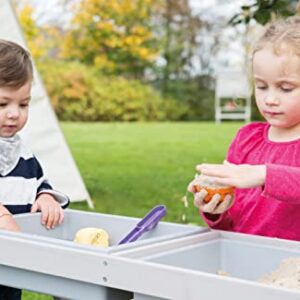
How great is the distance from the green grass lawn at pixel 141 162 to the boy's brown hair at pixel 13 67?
1418 millimetres

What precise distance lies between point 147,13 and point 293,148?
702 inches

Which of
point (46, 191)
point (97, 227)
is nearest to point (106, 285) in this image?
point (97, 227)

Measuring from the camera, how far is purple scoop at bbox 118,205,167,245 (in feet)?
5.53

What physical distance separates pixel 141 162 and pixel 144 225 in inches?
262

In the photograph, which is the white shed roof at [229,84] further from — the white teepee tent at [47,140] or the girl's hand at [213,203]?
the girl's hand at [213,203]

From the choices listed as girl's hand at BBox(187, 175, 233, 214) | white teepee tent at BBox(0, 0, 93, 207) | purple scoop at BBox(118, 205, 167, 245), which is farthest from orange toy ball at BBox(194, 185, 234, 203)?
white teepee tent at BBox(0, 0, 93, 207)

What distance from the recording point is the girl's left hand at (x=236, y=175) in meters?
1.50

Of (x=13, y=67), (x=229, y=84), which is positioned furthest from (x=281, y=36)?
(x=229, y=84)

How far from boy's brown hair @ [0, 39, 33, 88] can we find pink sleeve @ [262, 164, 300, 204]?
0.74 m

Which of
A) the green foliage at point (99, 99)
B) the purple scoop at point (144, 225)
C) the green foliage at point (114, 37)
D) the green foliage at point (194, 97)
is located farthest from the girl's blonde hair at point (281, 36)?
the green foliage at point (114, 37)

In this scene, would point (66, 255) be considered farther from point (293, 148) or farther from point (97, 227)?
point (293, 148)

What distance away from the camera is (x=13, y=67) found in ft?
6.51

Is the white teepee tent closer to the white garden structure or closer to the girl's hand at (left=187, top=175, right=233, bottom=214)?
the girl's hand at (left=187, top=175, right=233, bottom=214)

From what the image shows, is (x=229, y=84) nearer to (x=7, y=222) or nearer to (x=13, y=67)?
(x=13, y=67)
